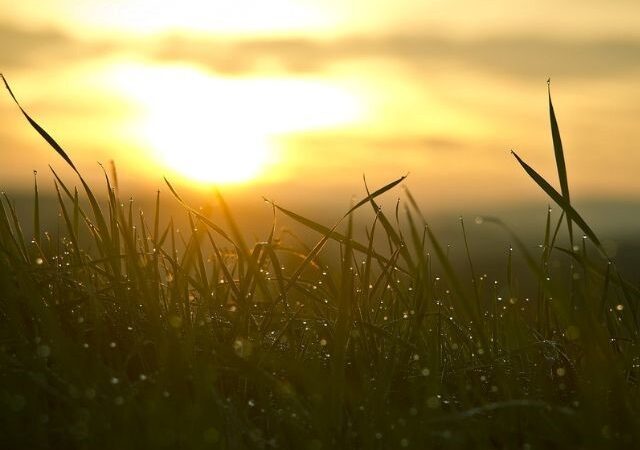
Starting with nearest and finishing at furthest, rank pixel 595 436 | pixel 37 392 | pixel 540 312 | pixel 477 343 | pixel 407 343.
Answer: pixel 595 436 < pixel 37 392 < pixel 407 343 < pixel 477 343 < pixel 540 312

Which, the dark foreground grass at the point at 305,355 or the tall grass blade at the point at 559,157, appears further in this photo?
the tall grass blade at the point at 559,157

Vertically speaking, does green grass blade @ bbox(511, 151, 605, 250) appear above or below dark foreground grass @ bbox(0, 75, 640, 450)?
above

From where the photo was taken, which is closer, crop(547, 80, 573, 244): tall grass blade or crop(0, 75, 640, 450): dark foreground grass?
crop(0, 75, 640, 450): dark foreground grass

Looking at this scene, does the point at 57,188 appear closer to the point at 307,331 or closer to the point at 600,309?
the point at 307,331

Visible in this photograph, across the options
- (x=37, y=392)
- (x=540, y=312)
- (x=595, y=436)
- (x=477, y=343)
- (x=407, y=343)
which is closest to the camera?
(x=595, y=436)

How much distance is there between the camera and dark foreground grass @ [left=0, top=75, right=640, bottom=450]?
5.46 feet

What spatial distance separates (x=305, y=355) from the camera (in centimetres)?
214

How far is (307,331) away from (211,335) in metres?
0.29

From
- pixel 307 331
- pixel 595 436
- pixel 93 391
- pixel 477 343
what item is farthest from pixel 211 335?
pixel 595 436

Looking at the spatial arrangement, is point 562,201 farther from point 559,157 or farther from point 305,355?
point 305,355

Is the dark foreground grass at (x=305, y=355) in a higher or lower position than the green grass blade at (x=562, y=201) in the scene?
lower

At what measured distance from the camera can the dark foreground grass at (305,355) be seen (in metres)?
1.66

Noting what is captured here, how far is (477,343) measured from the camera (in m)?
2.24

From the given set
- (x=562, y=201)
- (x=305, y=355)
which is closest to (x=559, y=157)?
(x=562, y=201)
